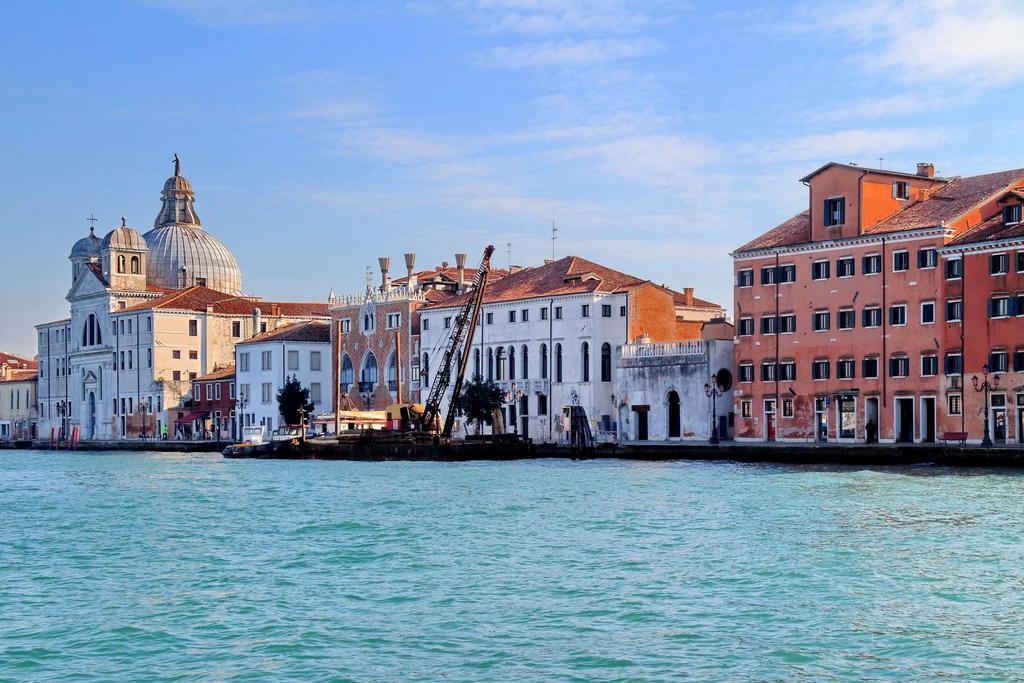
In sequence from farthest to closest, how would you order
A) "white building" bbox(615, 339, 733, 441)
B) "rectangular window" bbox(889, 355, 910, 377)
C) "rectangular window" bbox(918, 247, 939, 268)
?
"white building" bbox(615, 339, 733, 441)
"rectangular window" bbox(889, 355, 910, 377)
"rectangular window" bbox(918, 247, 939, 268)

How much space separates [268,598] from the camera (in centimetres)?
2044

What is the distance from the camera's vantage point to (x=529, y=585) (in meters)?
21.1

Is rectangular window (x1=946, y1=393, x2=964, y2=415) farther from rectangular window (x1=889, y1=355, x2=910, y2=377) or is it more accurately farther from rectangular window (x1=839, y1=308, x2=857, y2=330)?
rectangular window (x1=839, y1=308, x2=857, y2=330)

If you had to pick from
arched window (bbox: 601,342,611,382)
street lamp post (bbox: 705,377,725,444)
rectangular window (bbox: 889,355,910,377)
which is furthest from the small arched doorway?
rectangular window (bbox: 889,355,910,377)

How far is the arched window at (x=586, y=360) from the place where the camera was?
6575 centimetres

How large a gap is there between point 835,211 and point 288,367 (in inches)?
1525

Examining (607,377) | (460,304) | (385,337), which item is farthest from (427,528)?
(385,337)

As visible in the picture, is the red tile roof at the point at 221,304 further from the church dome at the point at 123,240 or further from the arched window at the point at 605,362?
the arched window at the point at 605,362

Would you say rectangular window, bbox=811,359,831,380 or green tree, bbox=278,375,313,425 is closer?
rectangular window, bbox=811,359,831,380

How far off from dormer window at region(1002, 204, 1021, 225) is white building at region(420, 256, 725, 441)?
62.7 feet

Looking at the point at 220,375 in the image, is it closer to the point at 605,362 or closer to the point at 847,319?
the point at 605,362

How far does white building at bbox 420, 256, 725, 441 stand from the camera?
65375 mm

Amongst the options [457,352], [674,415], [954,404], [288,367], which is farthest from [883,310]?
[288,367]

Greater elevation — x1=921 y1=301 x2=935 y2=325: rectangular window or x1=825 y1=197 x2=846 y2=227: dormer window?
x1=825 y1=197 x2=846 y2=227: dormer window
